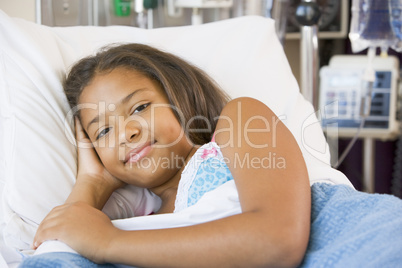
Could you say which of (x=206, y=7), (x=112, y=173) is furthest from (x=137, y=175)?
(x=206, y=7)

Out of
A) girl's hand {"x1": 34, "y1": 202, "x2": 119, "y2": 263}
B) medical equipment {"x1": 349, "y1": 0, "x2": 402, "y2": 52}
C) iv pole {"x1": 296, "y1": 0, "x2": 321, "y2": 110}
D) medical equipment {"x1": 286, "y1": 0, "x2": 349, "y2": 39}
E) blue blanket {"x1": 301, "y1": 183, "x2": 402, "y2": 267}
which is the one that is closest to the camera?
blue blanket {"x1": 301, "y1": 183, "x2": 402, "y2": 267}

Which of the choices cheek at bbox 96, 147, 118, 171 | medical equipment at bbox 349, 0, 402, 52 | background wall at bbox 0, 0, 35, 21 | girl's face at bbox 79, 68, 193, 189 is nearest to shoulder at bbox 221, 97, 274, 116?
girl's face at bbox 79, 68, 193, 189

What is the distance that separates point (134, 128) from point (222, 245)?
1.18 feet

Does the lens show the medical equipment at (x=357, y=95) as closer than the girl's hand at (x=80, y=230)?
No

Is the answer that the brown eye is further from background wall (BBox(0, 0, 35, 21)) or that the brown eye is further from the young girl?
background wall (BBox(0, 0, 35, 21))

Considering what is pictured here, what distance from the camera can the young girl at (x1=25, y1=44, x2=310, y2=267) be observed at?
76 cm

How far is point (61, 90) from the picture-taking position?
1192 millimetres

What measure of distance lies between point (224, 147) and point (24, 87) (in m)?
0.48

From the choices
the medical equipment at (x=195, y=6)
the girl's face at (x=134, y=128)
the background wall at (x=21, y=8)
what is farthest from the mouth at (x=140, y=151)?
the medical equipment at (x=195, y=6)

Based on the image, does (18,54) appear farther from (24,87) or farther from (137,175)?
(137,175)

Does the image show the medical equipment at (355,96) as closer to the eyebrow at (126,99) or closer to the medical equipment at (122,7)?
the medical equipment at (122,7)

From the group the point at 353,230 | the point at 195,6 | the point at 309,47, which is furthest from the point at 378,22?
the point at 353,230

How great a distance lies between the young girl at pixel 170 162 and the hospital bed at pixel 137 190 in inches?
1.9

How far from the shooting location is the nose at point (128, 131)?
1.01 metres
